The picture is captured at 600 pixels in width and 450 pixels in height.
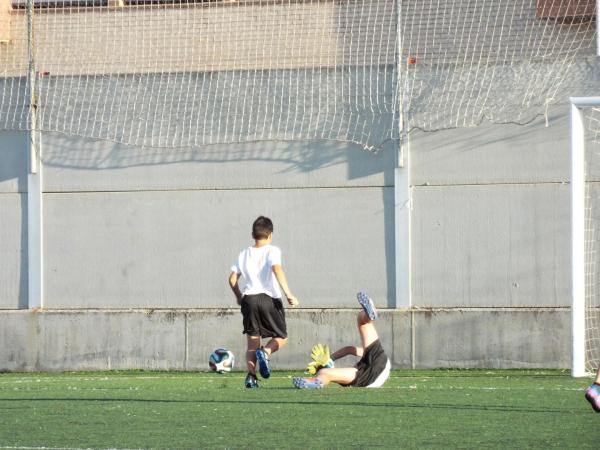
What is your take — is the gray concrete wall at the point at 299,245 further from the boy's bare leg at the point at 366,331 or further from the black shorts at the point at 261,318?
the boy's bare leg at the point at 366,331

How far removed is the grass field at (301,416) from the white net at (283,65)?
390cm

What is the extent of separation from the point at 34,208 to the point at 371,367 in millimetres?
6688

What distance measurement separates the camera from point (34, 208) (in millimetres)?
15312

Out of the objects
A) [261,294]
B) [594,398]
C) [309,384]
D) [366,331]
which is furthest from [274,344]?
[594,398]

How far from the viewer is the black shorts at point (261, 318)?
36.9ft

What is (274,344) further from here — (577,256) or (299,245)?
(299,245)

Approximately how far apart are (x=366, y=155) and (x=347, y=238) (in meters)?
1.00

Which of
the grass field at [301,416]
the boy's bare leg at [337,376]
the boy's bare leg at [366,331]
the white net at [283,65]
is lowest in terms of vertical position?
the grass field at [301,416]

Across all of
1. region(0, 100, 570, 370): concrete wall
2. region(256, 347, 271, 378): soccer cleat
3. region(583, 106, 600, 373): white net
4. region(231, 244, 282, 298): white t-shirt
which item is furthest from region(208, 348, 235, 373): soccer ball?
region(583, 106, 600, 373): white net

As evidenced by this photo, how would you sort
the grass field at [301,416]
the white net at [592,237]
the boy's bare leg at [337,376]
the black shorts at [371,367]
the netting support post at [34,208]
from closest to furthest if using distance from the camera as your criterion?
the grass field at [301,416], the boy's bare leg at [337,376], the black shorts at [371,367], the white net at [592,237], the netting support post at [34,208]

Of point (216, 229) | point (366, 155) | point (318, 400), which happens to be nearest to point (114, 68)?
point (216, 229)

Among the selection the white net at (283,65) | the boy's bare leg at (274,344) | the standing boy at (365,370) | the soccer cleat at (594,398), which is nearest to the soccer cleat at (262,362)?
the standing boy at (365,370)

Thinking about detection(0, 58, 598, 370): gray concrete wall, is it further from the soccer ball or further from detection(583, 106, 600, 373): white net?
the soccer ball

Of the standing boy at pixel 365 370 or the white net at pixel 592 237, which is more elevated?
the white net at pixel 592 237
